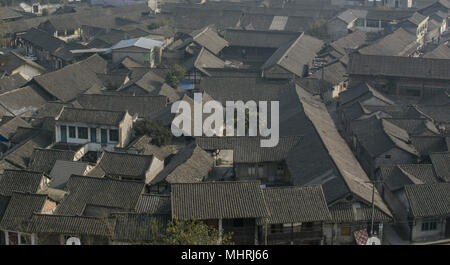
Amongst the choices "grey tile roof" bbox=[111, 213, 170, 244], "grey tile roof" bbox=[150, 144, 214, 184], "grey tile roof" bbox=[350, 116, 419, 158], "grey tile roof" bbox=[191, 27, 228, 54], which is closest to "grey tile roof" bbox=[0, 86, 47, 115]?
"grey tile roof" bbox=[150, 144, 214, 184]

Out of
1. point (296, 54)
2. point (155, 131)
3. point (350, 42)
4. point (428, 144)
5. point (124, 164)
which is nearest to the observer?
point (124, 164)

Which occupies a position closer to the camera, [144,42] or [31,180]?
[31,180]

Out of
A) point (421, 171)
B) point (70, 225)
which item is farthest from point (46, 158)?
point (421, 171)

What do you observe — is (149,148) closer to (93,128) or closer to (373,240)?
(93,128)

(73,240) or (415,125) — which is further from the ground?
(415,125)

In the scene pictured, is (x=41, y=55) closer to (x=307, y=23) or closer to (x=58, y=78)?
(x=58, y=78)

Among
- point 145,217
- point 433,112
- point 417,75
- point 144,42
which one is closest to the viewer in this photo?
point 145,217

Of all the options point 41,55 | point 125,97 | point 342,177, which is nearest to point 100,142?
point 125,97

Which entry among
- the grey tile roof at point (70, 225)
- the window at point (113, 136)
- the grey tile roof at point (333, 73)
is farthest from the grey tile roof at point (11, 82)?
the grey tile roof at point (70, 225)
